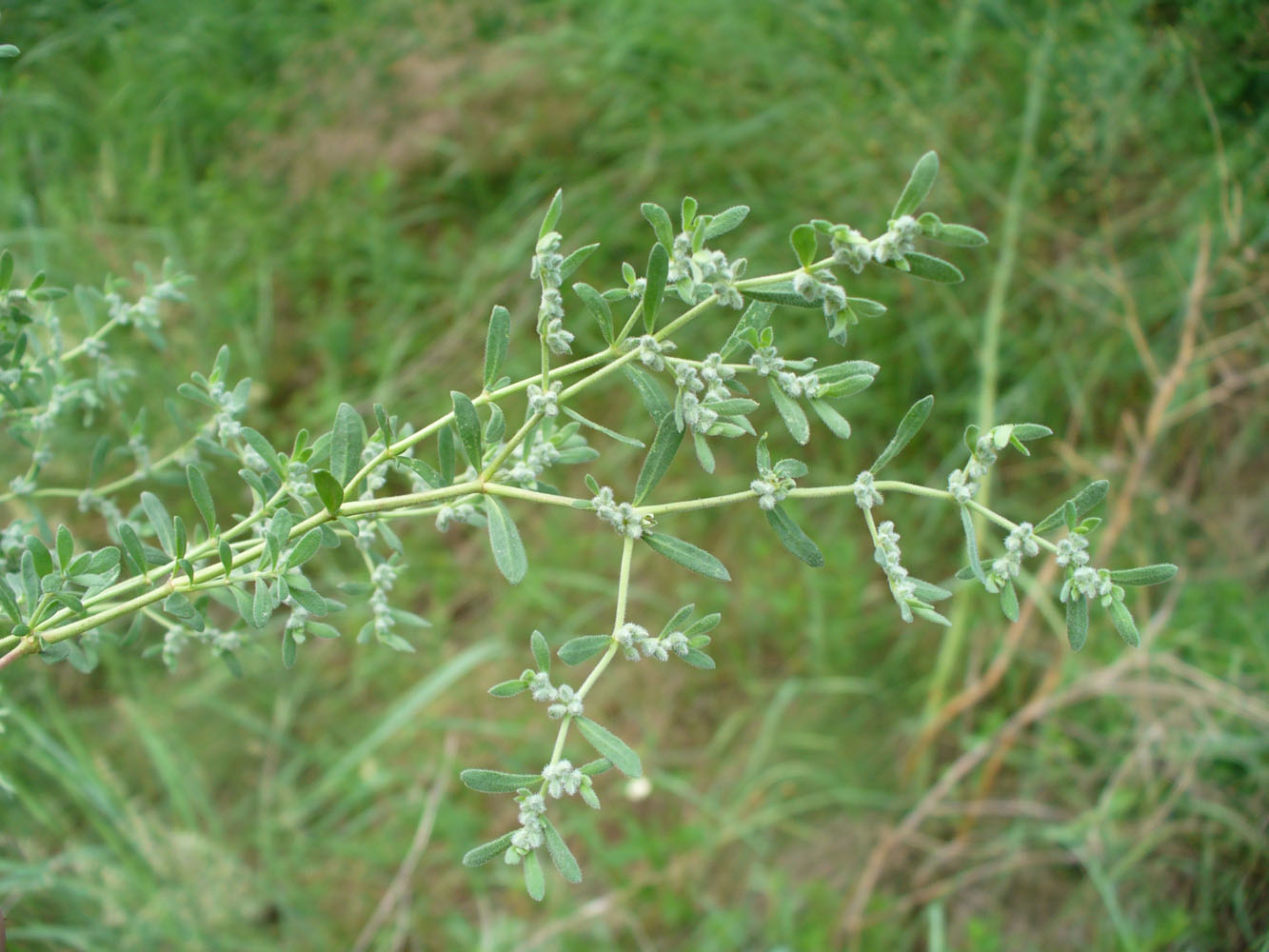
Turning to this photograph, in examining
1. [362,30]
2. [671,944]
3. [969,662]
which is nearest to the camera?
[671,944]

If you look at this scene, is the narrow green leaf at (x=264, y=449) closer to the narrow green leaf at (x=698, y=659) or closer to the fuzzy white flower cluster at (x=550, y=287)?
the fuzzy white flower cluster at (x=550, y=287)

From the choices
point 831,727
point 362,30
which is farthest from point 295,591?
point 362,30

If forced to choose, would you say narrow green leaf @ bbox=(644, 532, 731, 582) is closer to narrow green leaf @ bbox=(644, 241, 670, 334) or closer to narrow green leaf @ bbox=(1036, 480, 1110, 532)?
narrow green leaf @ bbox=(644, 241, 670, 334)

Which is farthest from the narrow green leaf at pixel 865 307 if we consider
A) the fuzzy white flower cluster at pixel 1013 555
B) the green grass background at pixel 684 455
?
the green grass background at pixel 684 455

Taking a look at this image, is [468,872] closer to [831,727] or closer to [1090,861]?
[831,727]

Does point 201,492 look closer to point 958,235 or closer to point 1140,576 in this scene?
point 958,235

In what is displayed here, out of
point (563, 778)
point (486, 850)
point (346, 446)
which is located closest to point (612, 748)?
point (563, 778)
